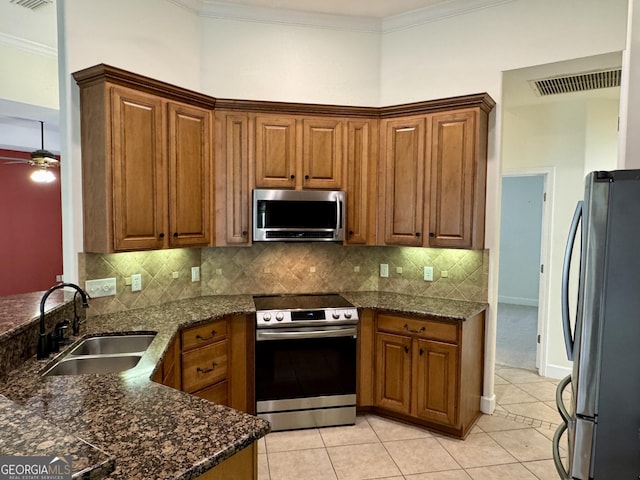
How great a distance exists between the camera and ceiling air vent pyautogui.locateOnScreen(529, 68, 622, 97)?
10.9 ft

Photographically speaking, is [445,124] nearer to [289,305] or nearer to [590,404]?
[289,305]

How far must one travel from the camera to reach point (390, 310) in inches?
→ 127

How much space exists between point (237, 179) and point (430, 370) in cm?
208

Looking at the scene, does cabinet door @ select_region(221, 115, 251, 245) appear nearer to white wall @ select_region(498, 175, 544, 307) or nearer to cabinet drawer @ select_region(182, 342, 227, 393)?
cabinet drawer @ select_region(182, 342, 227, 393)

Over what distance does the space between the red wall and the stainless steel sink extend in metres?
4.67

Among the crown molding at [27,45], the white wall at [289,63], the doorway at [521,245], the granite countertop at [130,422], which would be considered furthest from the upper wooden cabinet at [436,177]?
the doorway at [521,245]

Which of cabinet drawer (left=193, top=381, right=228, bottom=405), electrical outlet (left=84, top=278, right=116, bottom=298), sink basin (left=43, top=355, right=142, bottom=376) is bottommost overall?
cabinet drawer (left=193, top=381, right=228, bottom=405)

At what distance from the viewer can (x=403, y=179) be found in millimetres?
3428

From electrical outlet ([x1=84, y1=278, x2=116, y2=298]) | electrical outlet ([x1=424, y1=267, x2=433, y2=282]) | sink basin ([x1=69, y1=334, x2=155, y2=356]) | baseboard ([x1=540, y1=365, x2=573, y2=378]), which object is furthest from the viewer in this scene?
baseboard ([x1=540, y1=365, x2=573, y2=378])

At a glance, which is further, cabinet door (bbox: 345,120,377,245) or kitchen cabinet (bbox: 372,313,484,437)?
cabinet door (bbox: 345,120,377,245)

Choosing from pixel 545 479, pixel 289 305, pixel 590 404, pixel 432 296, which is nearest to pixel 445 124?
pixel 432 296

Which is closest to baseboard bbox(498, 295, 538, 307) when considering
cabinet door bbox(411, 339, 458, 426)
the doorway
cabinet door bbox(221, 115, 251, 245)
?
the doorway

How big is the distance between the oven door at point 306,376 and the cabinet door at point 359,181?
0.84 m

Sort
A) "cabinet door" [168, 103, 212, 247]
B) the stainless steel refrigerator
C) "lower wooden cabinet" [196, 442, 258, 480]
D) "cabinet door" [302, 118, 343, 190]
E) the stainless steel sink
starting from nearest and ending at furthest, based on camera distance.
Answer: "lower wooden cabinet" [196, 442, 258, 480] < the stainless steel refrigerator < the stainless steel sink < "cabinet door" [168, 103, 212, 247] < "cabinet door" [302, 118, 343, 190]
